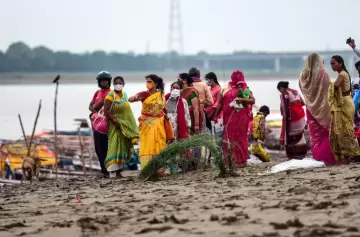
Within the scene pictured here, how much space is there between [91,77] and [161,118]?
10292cm

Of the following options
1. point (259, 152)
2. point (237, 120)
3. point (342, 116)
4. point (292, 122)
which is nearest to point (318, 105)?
point (342, 116)

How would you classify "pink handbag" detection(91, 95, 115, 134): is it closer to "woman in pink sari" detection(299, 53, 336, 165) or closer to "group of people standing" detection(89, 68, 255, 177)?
"group of people standing" detection(89, 68, 255, 177)

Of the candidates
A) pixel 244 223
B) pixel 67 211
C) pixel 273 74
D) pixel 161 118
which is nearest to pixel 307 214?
pixel 244 223

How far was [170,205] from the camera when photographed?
25.6 ft

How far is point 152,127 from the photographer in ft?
38.6

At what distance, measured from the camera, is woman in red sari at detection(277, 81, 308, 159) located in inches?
511

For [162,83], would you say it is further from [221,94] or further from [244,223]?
[244,223]

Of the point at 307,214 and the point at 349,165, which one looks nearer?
the point at 307,214

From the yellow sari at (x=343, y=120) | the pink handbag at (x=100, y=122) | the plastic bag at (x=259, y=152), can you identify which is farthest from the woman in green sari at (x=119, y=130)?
the yellow sari at (x=343, y=120)

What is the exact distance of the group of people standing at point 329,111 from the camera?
10.7 meters

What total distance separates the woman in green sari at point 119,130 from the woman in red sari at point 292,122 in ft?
7.09

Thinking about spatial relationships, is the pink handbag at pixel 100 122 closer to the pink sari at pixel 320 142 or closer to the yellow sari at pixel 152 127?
the yellow sari at pixel 152 127

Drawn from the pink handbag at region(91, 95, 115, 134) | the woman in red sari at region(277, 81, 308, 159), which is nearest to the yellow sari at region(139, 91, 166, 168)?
the pink handbag at region(91, 95, 115, 134)

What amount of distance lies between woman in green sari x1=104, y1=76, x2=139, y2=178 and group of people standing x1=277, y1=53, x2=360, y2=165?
2206 mm
